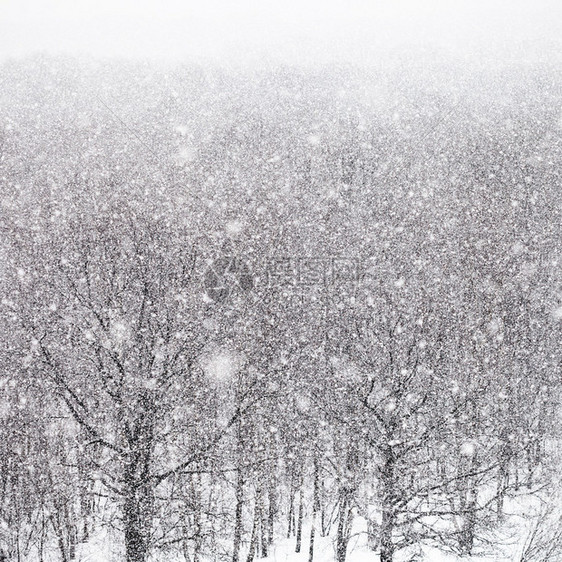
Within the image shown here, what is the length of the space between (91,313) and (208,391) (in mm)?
5142

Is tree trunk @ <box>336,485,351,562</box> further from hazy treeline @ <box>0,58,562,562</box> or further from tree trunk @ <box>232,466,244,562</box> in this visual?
tree trunk @ <box>232,466,244,562</box>

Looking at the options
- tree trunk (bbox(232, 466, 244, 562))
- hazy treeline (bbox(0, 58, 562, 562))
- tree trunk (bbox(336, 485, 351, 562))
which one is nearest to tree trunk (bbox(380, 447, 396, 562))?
hazy treeline (bbox(0, 58, 562, 562))

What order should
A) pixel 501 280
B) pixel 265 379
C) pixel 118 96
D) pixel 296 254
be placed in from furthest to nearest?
pixel 118 96 → pixel 296 254 → pixel 501 280 → pixel 265 379

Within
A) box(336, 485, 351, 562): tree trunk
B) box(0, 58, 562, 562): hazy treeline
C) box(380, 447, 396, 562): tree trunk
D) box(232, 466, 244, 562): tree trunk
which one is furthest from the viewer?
box(232, 466, 244, 562): tree trunk

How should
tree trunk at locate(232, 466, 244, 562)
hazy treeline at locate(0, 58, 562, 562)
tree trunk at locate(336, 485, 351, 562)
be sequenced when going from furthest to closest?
tree trunk at locate(232, 466, 244, 562), tree trunk at locate(336, 485, 351, 562), hazy treeline at locate(0, 58, 562, 562)

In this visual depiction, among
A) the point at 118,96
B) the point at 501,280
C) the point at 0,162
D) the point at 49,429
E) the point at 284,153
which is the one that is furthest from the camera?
the point at 118,96

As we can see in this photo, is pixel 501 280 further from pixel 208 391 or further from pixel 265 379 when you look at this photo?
pixel 208 391

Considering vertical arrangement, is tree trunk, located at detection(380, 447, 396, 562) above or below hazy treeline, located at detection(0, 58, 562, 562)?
below

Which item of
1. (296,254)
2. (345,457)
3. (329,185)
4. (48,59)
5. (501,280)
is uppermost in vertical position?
(48,59)

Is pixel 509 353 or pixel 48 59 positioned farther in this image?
pixel 48 59

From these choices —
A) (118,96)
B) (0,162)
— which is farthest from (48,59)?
(0,162)

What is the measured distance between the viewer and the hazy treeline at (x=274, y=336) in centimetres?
1516

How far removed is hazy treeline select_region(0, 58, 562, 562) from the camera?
15.2 metres

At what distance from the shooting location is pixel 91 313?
52.0ft
